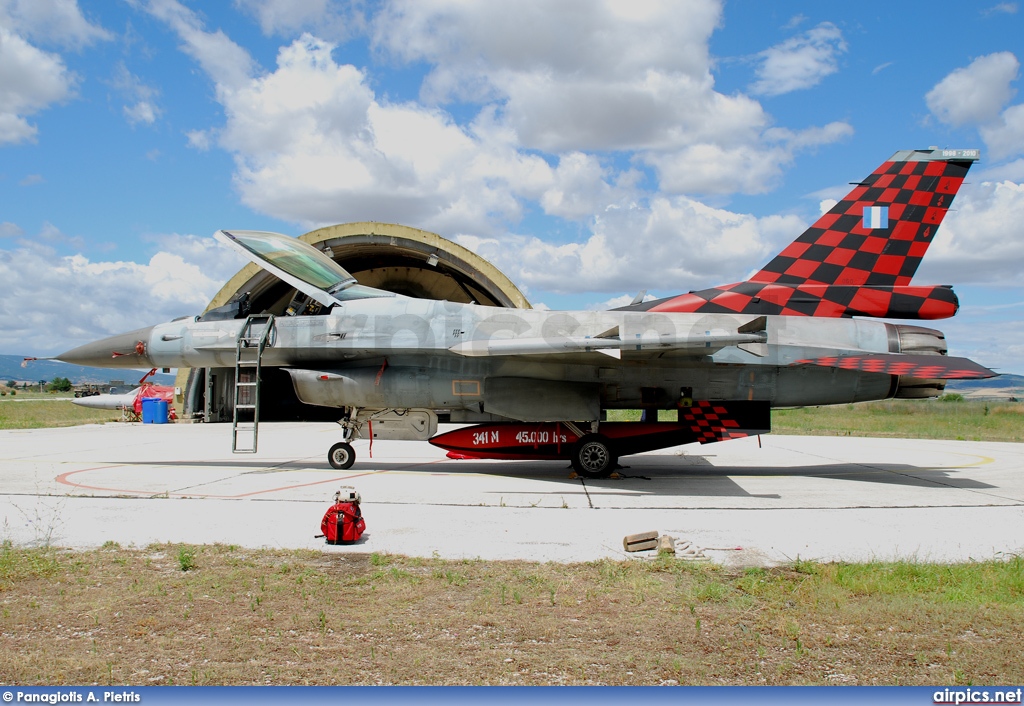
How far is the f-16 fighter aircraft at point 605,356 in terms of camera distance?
10.9 m

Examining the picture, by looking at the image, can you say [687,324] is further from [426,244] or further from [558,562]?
[426,244]

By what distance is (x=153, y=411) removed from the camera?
27.1 m

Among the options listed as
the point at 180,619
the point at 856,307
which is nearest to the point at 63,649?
the point at 180,619

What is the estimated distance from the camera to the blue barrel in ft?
88.7

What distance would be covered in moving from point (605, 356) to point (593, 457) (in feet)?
5.76

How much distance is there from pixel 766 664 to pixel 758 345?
7938mm

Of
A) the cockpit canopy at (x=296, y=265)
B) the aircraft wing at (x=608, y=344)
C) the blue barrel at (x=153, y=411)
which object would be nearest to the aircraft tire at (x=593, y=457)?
the aircraft wing at (x=608, y=344)

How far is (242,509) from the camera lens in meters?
7.71

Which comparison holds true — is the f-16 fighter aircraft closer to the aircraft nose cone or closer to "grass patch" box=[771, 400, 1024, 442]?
the aircraft nose cone

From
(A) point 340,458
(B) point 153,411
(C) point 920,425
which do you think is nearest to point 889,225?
(A) point 340,458

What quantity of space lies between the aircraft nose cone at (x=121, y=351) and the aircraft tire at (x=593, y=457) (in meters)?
7.60

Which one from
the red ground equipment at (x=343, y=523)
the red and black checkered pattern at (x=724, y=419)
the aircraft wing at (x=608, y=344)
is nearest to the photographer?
the red ground equipment at (x=343, y=523)

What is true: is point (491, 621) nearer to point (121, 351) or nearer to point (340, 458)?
point (340, 458)

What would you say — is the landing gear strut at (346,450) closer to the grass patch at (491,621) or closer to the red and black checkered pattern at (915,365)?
the grass patch at (491,621)
